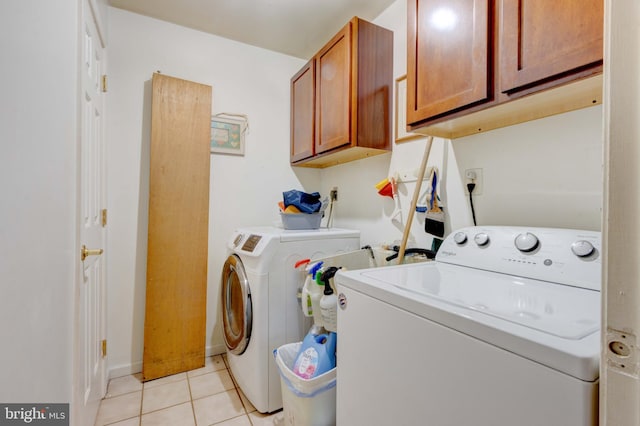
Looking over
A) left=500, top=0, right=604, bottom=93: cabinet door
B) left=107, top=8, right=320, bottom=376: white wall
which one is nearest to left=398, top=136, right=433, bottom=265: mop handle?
left=500, top=0, right=604, bottom=93: cabinet door

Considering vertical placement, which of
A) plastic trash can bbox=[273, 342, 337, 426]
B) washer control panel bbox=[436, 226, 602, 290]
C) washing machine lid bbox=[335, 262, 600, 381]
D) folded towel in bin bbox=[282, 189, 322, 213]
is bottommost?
plastic trash can bbox=[273, 342, 337, 426]

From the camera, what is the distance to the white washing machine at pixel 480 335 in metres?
0.50

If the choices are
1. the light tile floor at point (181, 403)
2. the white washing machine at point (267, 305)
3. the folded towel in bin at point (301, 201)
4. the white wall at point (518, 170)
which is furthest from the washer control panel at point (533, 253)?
the light tile floor at point (181, 403)

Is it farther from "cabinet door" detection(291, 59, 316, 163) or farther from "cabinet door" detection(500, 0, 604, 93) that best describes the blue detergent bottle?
"cabinet door" detection(291, 59, 316, 163)

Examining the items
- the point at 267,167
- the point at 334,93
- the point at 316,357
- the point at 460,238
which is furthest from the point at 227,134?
the point at 460,238

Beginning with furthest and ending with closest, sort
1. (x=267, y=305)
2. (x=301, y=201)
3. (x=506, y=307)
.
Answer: (x=301, y=201), (x=267, y=305), (x=506, y=307)

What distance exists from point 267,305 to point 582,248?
1.40 meters

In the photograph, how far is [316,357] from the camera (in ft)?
4.47

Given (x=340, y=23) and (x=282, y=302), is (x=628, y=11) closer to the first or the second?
(x=282, y=302)

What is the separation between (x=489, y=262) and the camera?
3.60 ft

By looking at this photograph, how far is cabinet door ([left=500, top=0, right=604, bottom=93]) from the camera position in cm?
79

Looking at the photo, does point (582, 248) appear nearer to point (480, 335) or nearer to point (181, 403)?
point (480, 335)

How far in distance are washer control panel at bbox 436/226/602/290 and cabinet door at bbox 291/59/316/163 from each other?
1.40 metres

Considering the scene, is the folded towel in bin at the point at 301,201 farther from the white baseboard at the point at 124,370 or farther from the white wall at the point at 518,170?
the white baseboard at the point at 124,370
